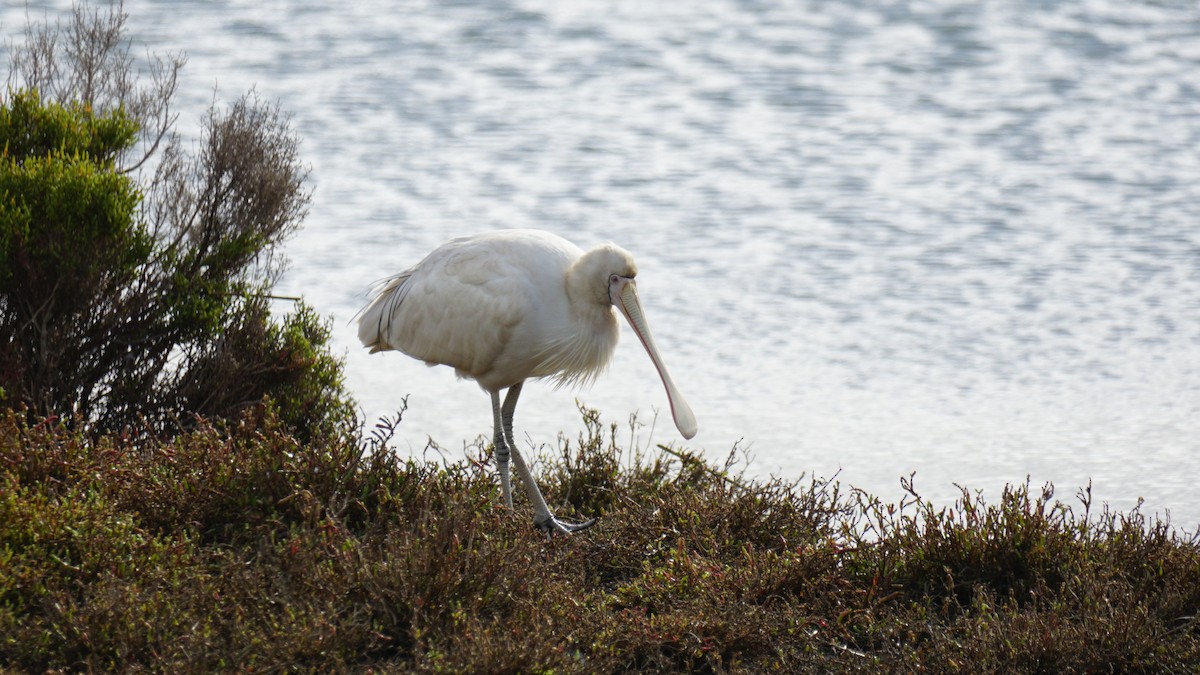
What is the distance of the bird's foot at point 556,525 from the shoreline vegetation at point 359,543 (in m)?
0.12

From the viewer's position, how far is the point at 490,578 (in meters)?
4.83

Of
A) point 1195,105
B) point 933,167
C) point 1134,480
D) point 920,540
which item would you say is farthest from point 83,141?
point 1195,105

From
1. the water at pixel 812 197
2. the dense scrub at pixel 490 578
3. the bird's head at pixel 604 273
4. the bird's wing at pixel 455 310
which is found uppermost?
the bird's head at pixel 604 273

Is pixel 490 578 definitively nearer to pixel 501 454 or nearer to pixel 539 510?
pixel 539 510

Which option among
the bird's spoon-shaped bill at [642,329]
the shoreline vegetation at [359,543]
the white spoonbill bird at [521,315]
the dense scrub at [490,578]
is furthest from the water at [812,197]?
the dense scrub at [490,578]

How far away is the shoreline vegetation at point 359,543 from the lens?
4.60 meters

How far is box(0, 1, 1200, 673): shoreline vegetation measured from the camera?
460 centimetres

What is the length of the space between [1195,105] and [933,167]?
3.74 metres

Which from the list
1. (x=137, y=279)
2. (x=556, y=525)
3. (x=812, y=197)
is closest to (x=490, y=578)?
(x=556, y=525)

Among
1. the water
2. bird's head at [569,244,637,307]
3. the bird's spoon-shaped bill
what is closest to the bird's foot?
the bird's spoon-shaped bill

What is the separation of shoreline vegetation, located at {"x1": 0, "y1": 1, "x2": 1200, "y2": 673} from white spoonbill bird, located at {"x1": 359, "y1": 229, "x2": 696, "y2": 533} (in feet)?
1.45

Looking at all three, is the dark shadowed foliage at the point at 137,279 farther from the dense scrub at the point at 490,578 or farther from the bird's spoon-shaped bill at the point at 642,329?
the bird's spoon-shaped bill at the point at 642,329

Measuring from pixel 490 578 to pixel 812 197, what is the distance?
860 cm

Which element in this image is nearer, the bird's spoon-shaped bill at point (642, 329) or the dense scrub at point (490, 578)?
the dense scrub at point (490, 578)
